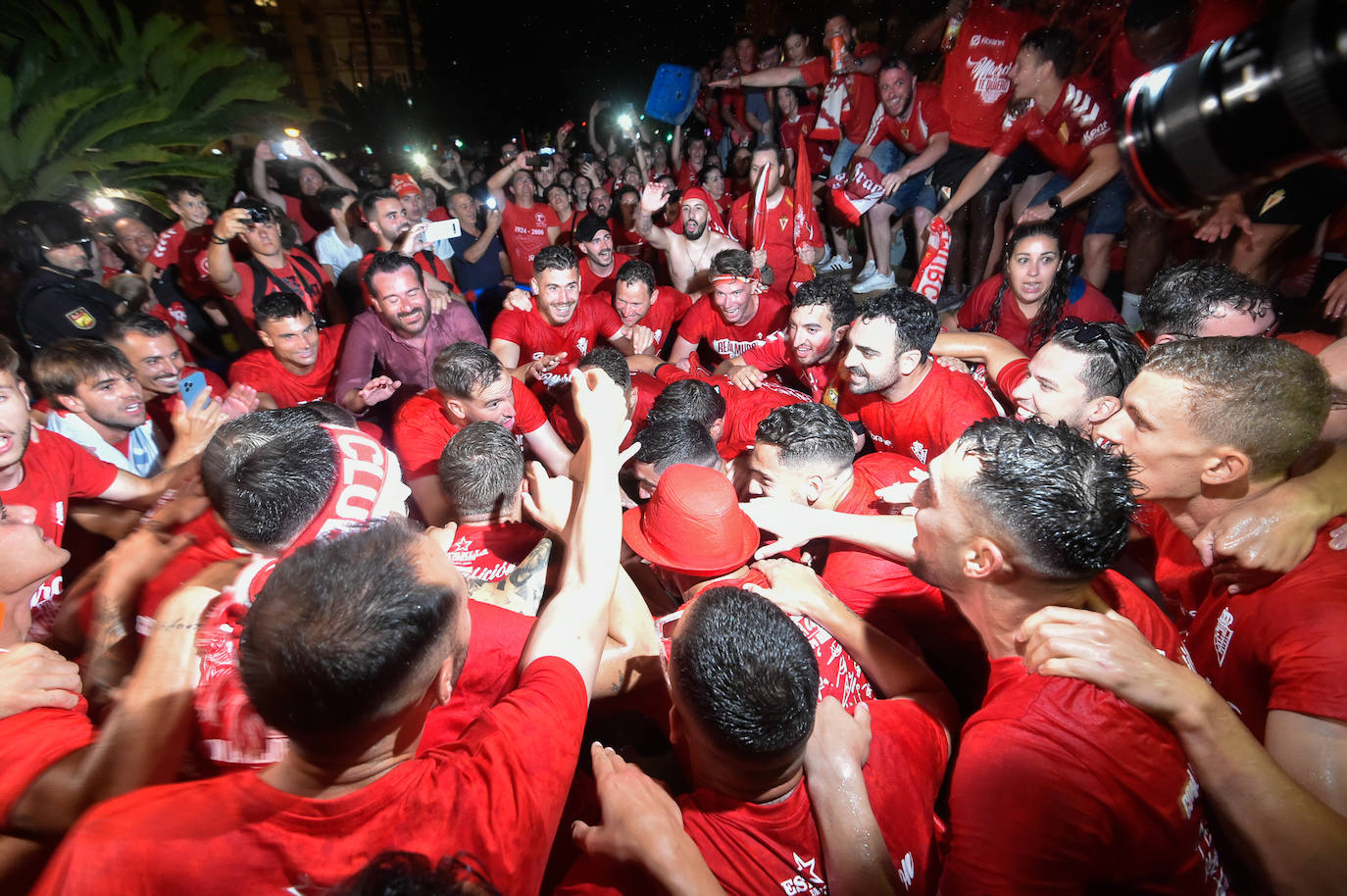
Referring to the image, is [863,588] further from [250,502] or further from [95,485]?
[95,485]

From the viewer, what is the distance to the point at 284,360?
4488 millimetres

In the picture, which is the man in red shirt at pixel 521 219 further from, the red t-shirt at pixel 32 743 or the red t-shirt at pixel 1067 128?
the red t-shirt at pixel 32 743

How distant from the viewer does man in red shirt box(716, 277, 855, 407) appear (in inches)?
168

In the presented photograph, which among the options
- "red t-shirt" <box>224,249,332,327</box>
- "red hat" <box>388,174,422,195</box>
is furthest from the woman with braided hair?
"red hat" <box>388,174,422,195</box>

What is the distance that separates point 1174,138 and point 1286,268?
4.72 metres

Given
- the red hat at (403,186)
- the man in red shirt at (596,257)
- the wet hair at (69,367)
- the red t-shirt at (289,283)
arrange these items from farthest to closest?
the red hat at (403,186) < the man in red shirt at (596,257) < the red t-shirt at (289,283) < the wet hair at (69,367)

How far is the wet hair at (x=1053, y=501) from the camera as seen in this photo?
5.31 feet

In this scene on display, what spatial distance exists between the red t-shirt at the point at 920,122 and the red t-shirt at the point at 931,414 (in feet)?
13.6

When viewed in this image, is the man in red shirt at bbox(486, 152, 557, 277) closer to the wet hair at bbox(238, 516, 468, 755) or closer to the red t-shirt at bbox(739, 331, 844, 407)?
the red t-shirt at bbox(739, 331, 844, 407)

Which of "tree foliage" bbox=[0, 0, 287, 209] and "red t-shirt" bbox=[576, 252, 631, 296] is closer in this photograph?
"red t-shirt" bbox=[576, 252, 631, 296]

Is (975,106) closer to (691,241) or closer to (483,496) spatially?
(691,241)

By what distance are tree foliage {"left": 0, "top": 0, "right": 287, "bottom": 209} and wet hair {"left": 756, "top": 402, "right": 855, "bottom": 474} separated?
12.2m

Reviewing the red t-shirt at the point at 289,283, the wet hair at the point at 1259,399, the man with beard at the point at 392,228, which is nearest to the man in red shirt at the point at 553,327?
the man with beard at the point at 392,228

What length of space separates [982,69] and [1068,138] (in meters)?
1.17
